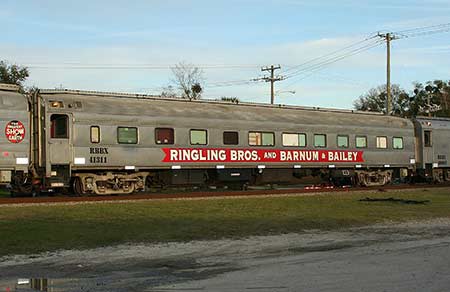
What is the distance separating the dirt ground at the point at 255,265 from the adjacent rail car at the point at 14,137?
10.9 metres

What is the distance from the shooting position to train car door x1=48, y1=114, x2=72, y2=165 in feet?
68.4

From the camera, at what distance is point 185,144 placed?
78.4 ft

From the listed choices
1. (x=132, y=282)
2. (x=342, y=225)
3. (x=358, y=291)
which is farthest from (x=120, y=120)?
(x=358, y=291)

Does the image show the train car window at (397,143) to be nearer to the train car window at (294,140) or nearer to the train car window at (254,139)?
the train car window at (294,140)

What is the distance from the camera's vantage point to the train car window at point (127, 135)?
22.4 m

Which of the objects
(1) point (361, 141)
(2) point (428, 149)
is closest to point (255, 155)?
(1) point (361, 141)

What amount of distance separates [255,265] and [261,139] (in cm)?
1730

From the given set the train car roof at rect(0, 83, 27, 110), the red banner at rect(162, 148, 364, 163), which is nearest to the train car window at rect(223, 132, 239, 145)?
the red banner at rect(162, 148, 364, 163)

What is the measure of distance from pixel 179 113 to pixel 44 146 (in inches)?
221

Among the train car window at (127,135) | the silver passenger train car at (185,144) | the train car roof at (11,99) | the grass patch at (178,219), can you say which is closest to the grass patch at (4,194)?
the silver passenger train car at (185,144)

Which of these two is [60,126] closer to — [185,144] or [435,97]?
[185,144]

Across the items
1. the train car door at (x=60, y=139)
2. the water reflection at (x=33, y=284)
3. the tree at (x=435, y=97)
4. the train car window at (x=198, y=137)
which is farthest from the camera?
the tree at (x=435, y=97)

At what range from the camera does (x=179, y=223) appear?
1430 centimetres

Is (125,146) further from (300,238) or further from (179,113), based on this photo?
(300,238)
